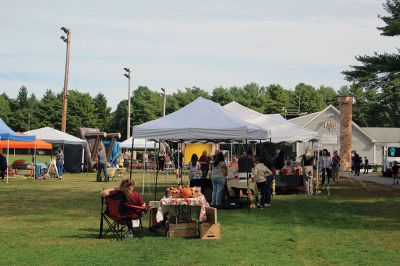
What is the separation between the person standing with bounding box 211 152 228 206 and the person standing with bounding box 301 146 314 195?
5.33 metres

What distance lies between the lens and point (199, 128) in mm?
16141

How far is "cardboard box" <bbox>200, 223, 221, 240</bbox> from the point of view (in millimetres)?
10836

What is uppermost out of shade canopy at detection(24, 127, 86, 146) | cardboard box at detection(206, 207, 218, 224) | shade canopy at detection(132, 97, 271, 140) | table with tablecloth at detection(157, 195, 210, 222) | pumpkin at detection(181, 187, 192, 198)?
shade canopy at detection(24, 127, 86, 146)

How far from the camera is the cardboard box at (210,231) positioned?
1084cm


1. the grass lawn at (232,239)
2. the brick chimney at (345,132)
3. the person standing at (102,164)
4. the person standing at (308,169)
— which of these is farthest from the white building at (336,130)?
the grass lawn at (232,239)

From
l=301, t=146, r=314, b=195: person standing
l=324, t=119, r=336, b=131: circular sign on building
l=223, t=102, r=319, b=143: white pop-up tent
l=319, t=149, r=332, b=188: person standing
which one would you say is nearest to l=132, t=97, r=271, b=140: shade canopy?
l=301, t=146, r=314, b=195: person standing

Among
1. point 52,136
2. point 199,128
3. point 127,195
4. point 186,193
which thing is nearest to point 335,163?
point 199,128

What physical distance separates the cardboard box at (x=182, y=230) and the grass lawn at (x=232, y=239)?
29 centimetres

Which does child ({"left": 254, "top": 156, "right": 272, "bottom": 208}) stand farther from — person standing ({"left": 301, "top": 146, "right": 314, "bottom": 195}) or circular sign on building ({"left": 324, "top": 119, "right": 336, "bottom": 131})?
circular sign on building ({"left": 324, "top": 119, "right": 336, "bottom": 131})

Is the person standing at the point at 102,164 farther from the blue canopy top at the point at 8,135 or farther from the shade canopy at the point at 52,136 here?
the shade canopy at the point at 52,136

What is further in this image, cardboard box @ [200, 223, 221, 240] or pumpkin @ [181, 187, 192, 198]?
pumpkin @ [181, 187, 192, 198]

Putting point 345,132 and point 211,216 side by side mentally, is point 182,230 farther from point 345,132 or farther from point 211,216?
point 345,132

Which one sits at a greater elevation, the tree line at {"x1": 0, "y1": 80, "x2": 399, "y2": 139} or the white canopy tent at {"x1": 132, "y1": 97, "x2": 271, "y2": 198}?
the tree line at {"x1": 0, "y1": 80, "x2": 399, "y2": 139}

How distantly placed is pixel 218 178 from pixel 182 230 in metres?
5.25
